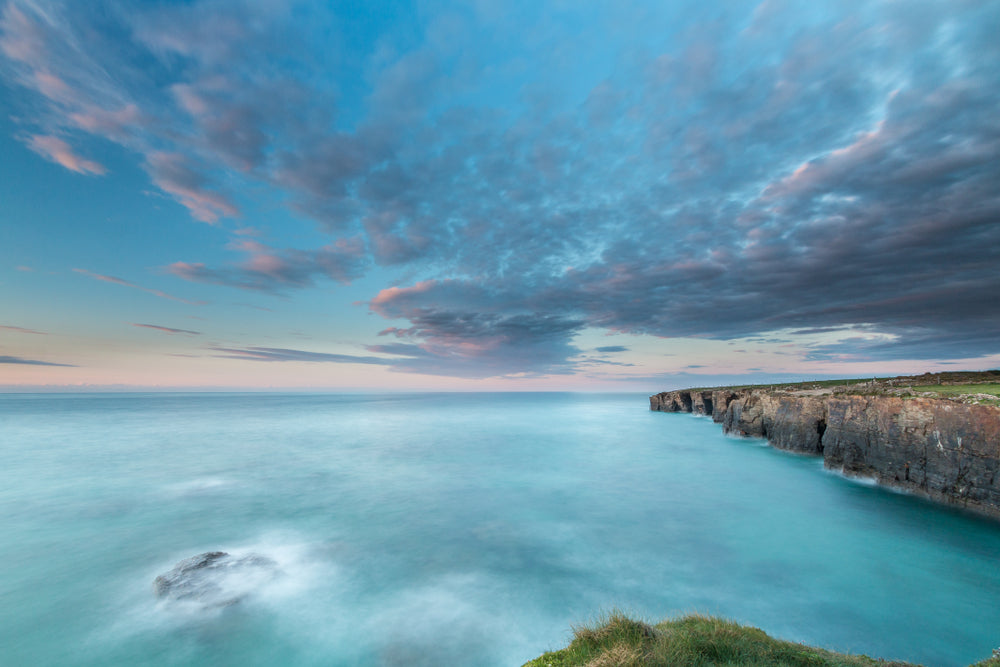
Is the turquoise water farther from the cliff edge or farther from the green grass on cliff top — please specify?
the green grass on cliff top

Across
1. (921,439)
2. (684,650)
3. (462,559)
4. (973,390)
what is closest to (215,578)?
(462,559)

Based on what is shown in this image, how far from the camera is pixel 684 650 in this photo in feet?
18.5

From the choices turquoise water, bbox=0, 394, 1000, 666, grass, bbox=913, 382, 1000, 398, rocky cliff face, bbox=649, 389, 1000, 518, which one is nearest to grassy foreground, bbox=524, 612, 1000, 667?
turquoise water, bbox=0, 394, 1000, 666

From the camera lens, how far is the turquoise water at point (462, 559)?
30.4 feet

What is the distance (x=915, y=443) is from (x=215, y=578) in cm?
3142

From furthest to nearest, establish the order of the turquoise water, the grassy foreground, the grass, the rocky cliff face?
the grass → the rocky cliff face → the turquoise water → the grassy foreground

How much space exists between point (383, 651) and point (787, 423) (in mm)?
39435

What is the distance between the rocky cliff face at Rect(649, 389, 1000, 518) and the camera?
16.3 m

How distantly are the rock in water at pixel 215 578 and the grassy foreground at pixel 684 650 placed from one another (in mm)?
9698

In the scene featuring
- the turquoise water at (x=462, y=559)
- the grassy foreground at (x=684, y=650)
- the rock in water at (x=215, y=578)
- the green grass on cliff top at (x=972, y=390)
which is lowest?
the turquoise water at (x=462, y=559)

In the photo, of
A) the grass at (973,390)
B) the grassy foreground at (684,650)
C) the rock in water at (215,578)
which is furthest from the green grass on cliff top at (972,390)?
the rock in water at (215,578)

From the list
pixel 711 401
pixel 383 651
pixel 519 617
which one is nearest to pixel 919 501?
pixel 519 617

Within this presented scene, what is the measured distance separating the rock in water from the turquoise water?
1.27 feet

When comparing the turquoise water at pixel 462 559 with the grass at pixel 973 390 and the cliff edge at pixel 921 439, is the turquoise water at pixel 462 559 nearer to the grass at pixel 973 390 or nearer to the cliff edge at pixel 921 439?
the cliff edge at pixel 921 439
